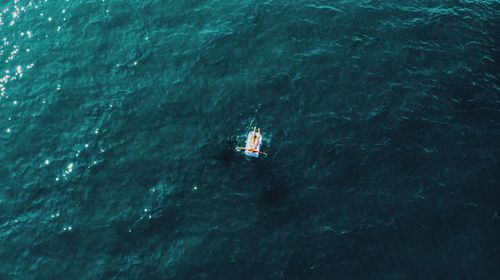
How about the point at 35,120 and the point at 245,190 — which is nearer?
the point at 245,190

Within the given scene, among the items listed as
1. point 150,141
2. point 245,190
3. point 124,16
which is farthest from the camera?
point 124,16

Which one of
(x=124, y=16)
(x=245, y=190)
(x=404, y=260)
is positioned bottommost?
(x=404, y=260)

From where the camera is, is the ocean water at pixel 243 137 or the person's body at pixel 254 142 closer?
the ocean water at pixel 243 137

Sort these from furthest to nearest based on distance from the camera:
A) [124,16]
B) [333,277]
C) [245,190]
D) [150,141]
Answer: [124,16] → [150,141] → [245,190] → [333,277]

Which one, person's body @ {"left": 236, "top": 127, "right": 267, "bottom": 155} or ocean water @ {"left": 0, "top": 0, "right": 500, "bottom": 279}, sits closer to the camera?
ocean water @ {"left": 0, "top": 0, "right": 500, "bottom": 279}

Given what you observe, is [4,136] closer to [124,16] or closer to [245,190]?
[124,16]

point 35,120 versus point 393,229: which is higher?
point 35,120

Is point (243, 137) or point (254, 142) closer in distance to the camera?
point (254, 142)

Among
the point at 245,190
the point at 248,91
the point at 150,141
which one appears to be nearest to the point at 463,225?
the point at 245,190
